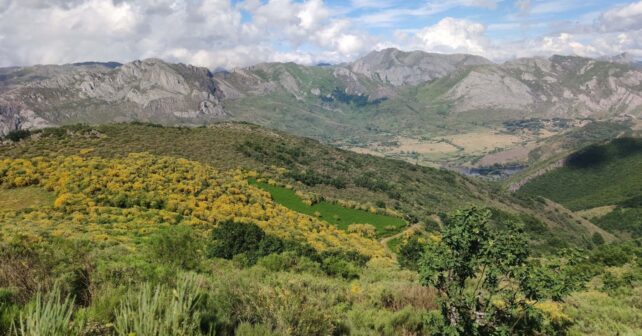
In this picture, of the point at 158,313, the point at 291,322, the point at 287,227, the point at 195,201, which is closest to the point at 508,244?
the point at 291,322

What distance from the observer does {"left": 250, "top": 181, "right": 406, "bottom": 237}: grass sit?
5906 centimetres

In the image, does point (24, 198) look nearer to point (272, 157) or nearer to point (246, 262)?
point (246, 262)

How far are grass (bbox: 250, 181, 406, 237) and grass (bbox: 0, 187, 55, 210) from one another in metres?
30.1

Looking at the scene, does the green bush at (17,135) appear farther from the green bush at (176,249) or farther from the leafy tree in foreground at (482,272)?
the leafy tree in foreground at (482,272)

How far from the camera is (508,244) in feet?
36.1

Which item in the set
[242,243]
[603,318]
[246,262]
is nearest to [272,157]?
[242,243]

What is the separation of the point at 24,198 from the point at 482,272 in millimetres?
43918

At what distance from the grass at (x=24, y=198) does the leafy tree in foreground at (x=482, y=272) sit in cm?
3944

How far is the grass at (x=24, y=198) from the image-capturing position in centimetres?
3659

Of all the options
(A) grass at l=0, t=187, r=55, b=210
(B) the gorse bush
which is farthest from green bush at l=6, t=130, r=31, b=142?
(A) grass at l=0, t=187, r=55, b=210

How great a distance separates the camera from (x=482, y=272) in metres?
11.2

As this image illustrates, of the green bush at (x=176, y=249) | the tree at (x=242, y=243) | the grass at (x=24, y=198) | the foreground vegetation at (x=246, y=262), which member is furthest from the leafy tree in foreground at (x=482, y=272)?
the grass at (x=24, y=198)

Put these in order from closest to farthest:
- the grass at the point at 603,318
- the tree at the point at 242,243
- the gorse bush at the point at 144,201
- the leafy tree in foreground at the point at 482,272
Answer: the leafy tree in foreground at the point at 482,272 < the grass at the point at 603,318 < the tree at the point at 242,243 < the gorse bush at the point at 144,201

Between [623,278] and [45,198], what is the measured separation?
169 ft
